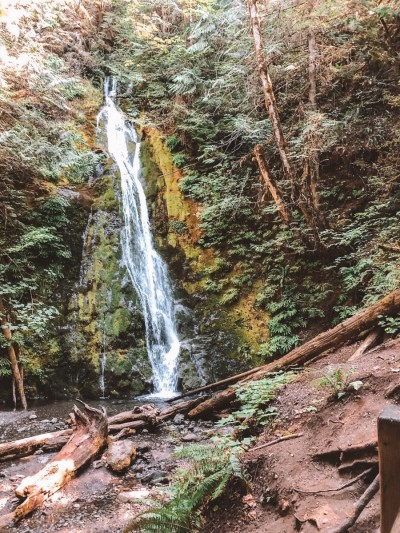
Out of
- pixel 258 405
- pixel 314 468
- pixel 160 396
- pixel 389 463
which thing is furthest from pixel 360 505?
pixel 160 396

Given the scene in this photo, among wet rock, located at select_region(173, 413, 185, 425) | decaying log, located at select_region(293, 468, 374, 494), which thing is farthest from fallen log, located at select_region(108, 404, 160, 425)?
decaying log, located at select_region(293, 468, 374, 494)

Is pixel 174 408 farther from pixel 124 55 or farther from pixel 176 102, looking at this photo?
pixel 124 55

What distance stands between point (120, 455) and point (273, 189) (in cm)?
697

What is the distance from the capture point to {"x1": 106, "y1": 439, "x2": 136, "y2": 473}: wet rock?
5011mm

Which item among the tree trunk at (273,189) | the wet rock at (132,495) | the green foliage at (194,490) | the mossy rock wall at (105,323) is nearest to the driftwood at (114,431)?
the wet rock at (132,495)

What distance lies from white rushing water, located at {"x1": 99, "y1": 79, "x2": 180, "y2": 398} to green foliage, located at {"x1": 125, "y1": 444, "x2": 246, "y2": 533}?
5477 millimetres

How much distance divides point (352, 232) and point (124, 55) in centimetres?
1346

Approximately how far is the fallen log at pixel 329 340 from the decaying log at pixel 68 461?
181 centimetres

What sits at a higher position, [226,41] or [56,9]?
[56,9]

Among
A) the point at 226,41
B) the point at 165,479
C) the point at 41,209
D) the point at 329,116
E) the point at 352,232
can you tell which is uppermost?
the point at 226,41

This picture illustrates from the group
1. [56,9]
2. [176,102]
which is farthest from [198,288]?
[56,9]

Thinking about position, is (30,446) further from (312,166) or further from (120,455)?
(312,166)

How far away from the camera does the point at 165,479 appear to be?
472 cm

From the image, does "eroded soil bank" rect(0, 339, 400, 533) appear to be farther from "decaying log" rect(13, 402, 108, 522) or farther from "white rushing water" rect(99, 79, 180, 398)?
"white rushing water" rect(99, 79, 180, 398)
